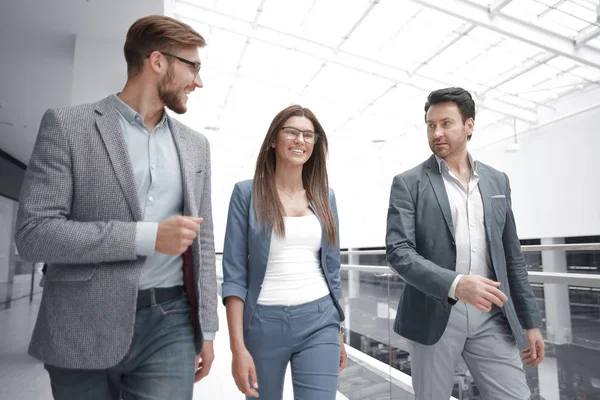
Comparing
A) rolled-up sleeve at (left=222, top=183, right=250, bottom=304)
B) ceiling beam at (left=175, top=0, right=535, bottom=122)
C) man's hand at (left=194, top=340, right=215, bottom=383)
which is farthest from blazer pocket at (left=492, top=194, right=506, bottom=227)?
ceiling beam at (left=175, top=0, right=535, bottom=122)

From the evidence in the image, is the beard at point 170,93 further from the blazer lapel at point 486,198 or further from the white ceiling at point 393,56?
the white ceiling at point 393,56

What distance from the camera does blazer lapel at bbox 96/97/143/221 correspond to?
4.54 feet

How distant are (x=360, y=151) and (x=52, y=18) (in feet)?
63.9

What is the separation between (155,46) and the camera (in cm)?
153

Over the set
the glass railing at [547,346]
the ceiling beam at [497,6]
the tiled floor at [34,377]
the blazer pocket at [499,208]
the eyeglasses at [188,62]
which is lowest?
the tiled floor at [34,377]

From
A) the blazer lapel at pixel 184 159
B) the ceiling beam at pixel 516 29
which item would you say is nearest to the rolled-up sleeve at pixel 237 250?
the blazer lapel at pixel 184 159

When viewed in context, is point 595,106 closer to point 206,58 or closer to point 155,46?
point 206,58

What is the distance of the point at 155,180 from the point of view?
1.47 meters

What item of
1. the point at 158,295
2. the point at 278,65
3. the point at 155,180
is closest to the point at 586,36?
the point at 278,65

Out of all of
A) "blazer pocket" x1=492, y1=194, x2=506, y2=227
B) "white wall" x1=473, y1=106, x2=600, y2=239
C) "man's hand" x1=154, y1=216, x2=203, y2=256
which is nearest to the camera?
"man's hand" x1=154, y1=216, x2=203, y2=256

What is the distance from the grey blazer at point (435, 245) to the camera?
201 centimetres

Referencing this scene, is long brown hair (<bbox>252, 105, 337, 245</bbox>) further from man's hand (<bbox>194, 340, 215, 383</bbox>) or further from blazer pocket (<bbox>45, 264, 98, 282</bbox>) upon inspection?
blazer pocket (<bbox>45, 264, 98, 282</bbox>)

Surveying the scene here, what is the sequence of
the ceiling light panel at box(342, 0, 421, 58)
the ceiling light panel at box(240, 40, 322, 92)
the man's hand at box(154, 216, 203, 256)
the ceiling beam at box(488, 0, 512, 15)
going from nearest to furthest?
the man's hand at box(154, 216, 203, 256), the ceiling beam at box(488, 0, 512, 15), the ceiling light panel at box(342, 0, 421, 58), the ceiling light panel at box(240, 40, 322, 92)

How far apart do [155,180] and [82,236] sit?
292 millimetres
